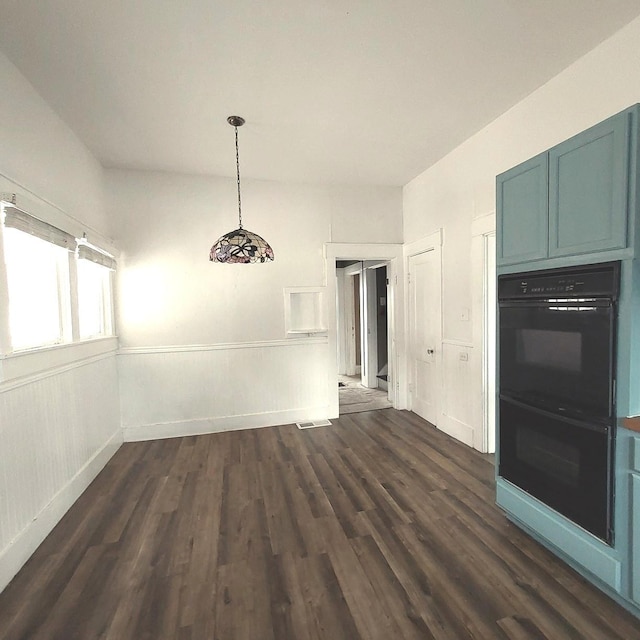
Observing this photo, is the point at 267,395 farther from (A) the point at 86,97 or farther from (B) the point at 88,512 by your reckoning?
(A) the point at 86,97

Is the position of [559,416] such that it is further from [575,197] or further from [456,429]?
[456,429]

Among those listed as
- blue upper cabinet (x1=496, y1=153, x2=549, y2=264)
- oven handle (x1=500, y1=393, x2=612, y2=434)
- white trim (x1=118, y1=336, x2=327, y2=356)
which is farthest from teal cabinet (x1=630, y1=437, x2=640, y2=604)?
white trim (x1=118, y1=336, x2=327, y2=356)

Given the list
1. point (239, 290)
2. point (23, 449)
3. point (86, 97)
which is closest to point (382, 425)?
point (239, 290)

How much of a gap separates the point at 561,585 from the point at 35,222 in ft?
11.9

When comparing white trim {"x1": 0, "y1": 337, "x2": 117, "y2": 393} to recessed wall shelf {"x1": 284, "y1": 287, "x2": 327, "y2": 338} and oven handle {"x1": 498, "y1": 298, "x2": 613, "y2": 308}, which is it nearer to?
recessed wall shelf {"x1": 284, "y1": 287, "x2": 327, "y2": 338}

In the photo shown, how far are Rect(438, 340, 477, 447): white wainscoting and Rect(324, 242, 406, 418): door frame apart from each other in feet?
2.78

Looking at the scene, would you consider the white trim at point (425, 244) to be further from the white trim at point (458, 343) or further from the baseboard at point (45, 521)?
the baseboard at point (45, 521)

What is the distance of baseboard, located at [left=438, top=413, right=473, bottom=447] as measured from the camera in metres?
3.39

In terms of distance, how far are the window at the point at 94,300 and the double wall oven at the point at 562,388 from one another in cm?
342

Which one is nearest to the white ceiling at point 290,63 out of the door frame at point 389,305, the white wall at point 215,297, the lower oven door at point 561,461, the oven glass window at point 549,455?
the white wall at point 215,297

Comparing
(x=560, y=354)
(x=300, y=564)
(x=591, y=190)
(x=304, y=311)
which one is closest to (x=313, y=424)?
(x=304, y=311)

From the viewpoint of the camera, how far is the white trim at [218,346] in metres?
3.78

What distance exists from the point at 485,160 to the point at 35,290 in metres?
3.78

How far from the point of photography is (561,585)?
66.6 inches
